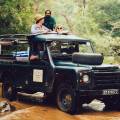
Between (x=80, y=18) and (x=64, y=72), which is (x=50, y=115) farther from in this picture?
(x=80, y=18)

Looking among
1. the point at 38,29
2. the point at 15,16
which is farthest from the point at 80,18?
the point at 38,29

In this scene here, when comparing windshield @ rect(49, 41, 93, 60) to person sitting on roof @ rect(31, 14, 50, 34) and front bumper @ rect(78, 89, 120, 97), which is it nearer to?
person sitting on roof @ rect(31, 14, 50, 34)

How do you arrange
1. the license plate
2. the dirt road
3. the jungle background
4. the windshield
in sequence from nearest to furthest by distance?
the dirt road → the license plate → the windshield → the jungle background

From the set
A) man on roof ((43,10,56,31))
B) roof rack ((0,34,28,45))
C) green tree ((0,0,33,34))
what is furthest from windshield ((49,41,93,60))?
green tree ((0,0,33,34))

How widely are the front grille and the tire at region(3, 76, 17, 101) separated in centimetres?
332

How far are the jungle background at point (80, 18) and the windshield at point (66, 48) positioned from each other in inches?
302

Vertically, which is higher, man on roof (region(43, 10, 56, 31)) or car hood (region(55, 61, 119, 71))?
man on roof (region(43, 10, 56, 31))

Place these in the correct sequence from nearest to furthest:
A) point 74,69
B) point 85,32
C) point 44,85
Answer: point 74,69
point 44,85
point 85,32

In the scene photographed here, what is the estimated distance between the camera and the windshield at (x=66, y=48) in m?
12.3

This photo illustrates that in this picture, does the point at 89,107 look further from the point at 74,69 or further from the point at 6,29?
the point at 6,29

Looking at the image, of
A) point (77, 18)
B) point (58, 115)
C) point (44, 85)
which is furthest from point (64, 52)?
point (77, 18)

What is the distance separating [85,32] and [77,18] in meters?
3.31

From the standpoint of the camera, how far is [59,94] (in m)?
11.6

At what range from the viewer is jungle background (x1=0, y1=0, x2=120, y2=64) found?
2130 centimetres
